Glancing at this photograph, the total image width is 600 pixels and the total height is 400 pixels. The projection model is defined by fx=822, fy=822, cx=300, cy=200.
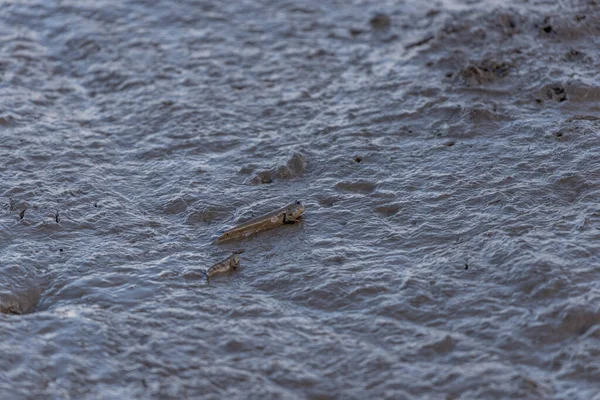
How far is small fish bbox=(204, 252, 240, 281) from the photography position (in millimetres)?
5484

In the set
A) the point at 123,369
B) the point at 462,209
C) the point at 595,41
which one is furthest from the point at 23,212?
the point at 595,41

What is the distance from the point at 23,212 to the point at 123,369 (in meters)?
2.10

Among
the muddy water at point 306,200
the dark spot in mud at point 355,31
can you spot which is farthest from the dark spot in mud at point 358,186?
the dark spot in mud at point 355,31

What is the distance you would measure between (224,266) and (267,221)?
620 mm

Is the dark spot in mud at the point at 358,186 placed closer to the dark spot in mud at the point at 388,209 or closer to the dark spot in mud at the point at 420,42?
the dark spot in mud at the point at 388,209

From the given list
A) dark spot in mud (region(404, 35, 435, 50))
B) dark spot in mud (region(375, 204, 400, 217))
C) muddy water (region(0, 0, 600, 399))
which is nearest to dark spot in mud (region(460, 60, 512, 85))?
muddy water (region(0, 0, 600, 399))

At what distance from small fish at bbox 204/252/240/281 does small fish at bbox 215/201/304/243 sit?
1.13 ft

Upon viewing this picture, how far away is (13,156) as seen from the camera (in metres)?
7.09

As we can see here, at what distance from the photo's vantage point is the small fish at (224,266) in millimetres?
5484

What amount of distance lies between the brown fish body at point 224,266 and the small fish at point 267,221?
34cm

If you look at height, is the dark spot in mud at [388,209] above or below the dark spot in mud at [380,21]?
below

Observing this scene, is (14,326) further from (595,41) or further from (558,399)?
(595,41)

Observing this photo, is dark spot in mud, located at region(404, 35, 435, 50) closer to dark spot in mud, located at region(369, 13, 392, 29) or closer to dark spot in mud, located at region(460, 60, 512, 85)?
dark spot in mud, located at region(369, 13, 392, 29)

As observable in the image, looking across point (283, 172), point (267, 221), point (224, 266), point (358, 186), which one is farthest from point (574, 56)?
point (224, 266)
